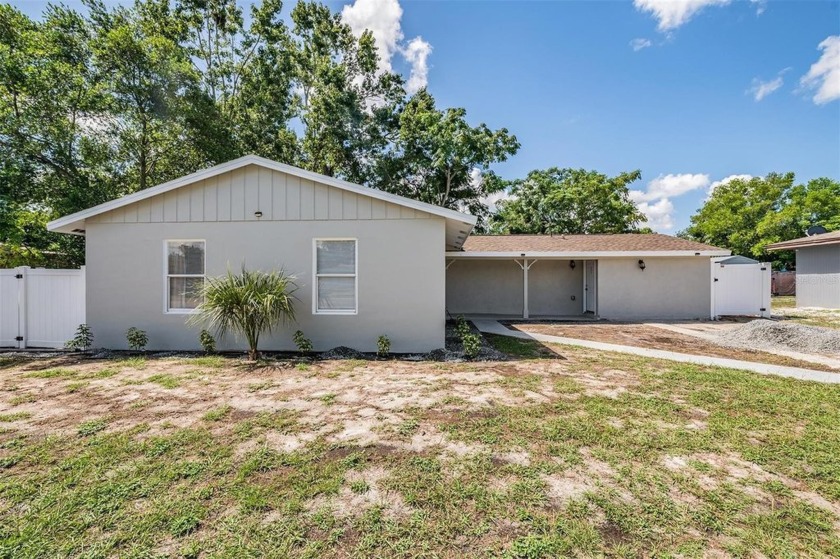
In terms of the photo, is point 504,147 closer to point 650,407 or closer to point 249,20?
point 249,20

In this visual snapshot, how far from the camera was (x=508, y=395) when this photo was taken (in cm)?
454

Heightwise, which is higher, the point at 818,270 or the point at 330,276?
the point at 818,270

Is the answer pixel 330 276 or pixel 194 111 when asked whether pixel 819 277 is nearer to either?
pixel 330 276

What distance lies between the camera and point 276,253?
6984 millimetres

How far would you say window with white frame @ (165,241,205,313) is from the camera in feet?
23.4

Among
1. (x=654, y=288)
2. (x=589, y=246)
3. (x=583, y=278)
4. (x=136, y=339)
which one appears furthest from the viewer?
(x=583, y=278)

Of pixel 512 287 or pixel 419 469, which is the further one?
pixel 512 287

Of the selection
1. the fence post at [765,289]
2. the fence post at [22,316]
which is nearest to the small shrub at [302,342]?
the fence post at [22,316]

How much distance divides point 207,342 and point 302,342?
184 centimetres

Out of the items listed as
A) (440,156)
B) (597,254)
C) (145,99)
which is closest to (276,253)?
(597,254)

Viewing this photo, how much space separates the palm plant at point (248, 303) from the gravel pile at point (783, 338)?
30.9 feet

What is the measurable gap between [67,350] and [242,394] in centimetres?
542

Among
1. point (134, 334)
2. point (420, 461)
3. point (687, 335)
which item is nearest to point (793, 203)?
point (687, 335)

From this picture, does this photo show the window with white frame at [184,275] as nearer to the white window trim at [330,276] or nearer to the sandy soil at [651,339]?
the white window trim at [330,276]
